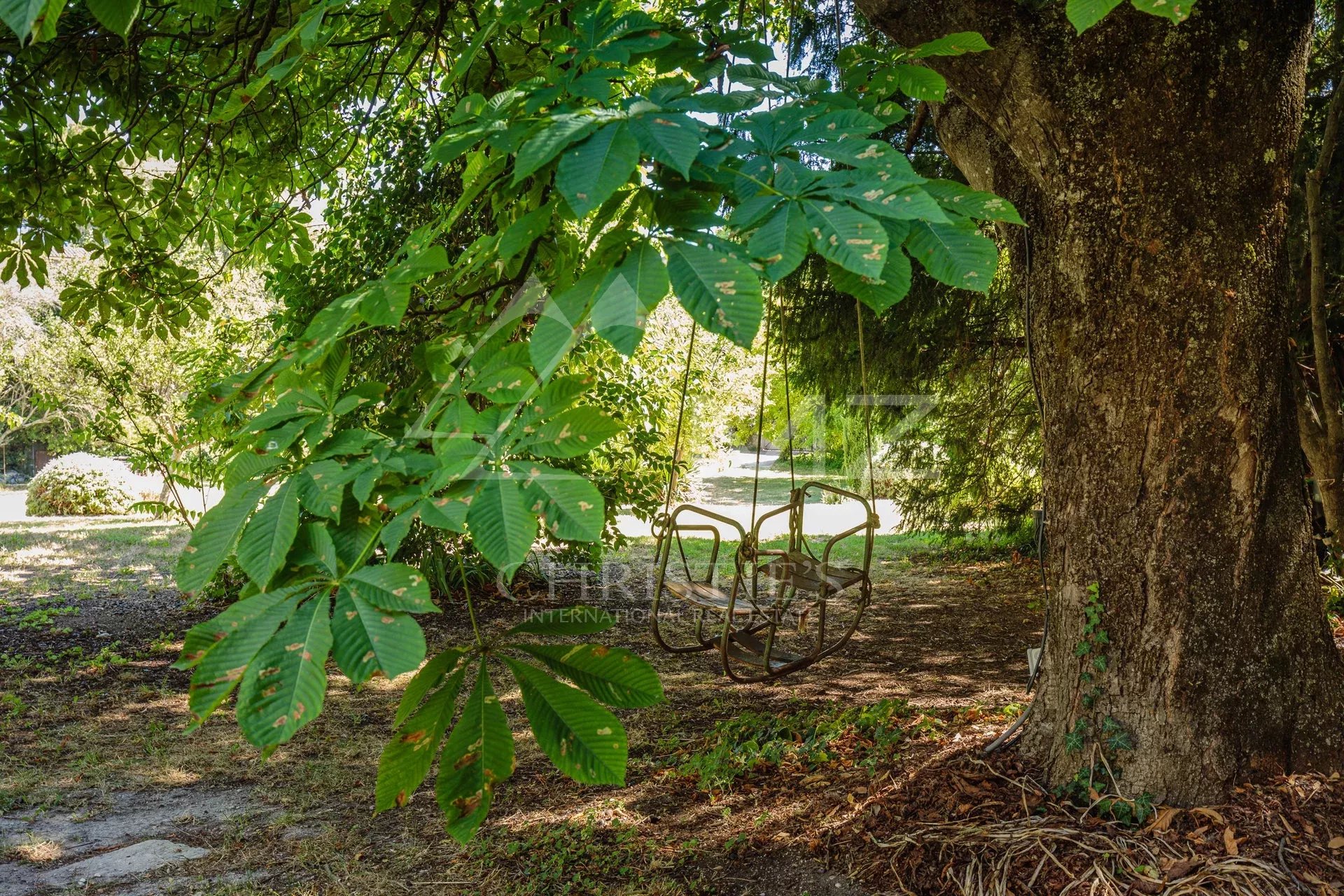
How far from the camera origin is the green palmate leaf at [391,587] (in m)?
1.07

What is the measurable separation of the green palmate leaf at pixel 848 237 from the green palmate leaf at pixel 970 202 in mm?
295

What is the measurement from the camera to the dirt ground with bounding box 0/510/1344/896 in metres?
2.46

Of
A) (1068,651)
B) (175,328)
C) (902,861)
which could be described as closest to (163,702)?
(175,328)

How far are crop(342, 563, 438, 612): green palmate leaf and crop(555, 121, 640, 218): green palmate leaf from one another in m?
0.50

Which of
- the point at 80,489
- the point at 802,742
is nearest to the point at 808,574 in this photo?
the point at 802,742

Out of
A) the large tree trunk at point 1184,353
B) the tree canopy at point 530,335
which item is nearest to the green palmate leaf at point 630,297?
the tree canopy at point 530,335

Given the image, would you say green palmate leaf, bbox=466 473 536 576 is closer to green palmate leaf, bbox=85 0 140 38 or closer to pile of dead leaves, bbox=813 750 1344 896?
green palmate leaf, bbox=85 0 140 38

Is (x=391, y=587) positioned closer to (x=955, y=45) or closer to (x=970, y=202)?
(x=970, y=202)

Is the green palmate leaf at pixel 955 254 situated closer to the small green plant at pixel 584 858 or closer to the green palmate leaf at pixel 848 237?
the green palmate leaf at pixel 848 237

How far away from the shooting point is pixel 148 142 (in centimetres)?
464

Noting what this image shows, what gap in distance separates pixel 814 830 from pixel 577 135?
107 inches

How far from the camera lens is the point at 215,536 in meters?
1.25

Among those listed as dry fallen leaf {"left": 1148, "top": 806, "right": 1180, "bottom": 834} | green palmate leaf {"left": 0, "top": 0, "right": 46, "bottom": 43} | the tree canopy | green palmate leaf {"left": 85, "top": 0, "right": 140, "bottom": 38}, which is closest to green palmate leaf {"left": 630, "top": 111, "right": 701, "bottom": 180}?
the tree canopy

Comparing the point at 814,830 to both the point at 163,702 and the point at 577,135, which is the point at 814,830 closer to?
the point at 577,135
